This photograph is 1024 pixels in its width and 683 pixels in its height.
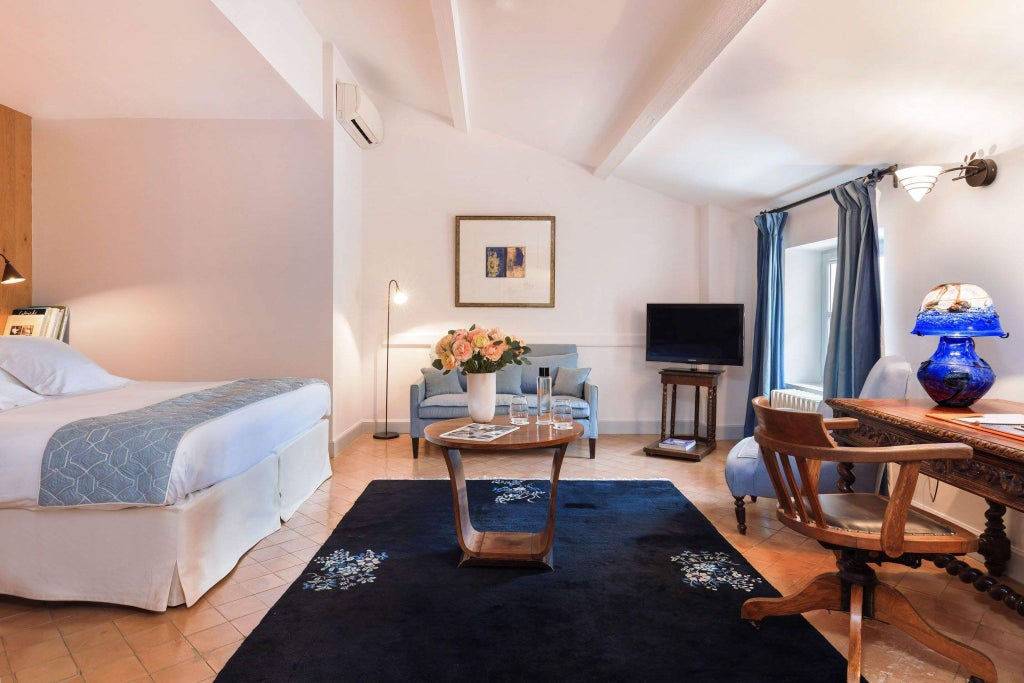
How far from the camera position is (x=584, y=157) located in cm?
545

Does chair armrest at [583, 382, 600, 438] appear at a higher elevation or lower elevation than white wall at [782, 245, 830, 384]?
lower

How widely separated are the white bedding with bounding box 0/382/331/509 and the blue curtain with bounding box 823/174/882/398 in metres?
3.41

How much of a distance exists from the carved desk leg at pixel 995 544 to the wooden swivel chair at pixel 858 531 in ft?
2.49

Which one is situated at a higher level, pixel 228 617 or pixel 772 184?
pixel 772 184

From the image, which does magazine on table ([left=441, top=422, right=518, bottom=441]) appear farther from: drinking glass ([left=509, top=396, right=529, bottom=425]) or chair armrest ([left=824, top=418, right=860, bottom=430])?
chair armrest ([left=824, top=418, right=860, bottom=430])

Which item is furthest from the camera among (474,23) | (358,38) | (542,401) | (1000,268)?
(358,38)

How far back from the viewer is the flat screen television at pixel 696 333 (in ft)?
16.2

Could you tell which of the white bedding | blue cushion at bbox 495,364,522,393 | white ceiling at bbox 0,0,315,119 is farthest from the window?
white ceiling at bbox 0,0,315,119

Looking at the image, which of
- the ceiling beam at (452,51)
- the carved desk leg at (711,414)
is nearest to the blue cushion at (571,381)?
the carved desk leg at (711,414)

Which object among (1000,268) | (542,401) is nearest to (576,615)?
(542,401)

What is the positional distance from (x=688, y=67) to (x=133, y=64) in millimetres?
3392

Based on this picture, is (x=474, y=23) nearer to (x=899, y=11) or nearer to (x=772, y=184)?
(x=899, y=11)

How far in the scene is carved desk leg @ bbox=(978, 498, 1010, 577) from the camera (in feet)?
8.13

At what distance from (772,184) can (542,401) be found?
2.92 m
